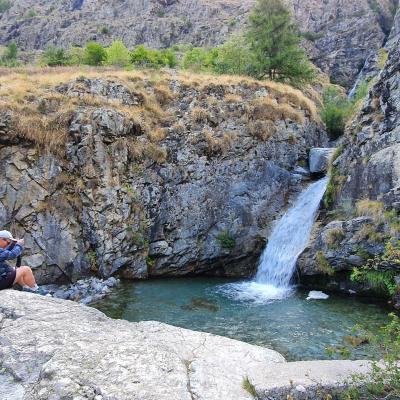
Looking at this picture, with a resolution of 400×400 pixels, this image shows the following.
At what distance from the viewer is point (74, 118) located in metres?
18.4

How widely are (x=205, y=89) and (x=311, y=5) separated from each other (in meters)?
59.7

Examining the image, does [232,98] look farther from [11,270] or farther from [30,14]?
[30,14]

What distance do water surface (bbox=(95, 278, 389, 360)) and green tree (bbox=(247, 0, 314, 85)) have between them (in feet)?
63.3

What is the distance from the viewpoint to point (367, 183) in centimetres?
1481

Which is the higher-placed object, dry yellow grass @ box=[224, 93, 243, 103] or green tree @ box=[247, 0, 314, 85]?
green tree @ box=[247, 0, 314, 85]

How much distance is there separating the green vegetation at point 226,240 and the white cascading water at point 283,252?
1.56 m

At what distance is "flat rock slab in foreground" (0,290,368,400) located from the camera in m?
4.98

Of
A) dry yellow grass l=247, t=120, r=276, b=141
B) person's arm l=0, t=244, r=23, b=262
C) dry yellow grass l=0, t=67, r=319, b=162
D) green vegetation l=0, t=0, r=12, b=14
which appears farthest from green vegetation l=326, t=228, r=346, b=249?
green vegetation l=0, t=0, r=12, b=14

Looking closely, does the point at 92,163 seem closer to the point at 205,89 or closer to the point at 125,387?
the point at 205,89

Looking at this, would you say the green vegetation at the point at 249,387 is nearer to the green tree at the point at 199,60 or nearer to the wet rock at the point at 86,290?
the wet rock at the point at 86,290

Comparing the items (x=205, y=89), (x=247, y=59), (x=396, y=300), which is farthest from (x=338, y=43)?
(x=396, y=300)

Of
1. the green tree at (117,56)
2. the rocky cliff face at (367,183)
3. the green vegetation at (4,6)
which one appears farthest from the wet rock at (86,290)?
the green vegetation at (4,6)

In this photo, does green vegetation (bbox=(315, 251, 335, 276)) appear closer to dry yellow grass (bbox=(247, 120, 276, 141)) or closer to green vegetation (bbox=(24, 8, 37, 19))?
dry yellow grass (bbox=(247, 120, 276, 141))

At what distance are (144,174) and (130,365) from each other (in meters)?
14.2
